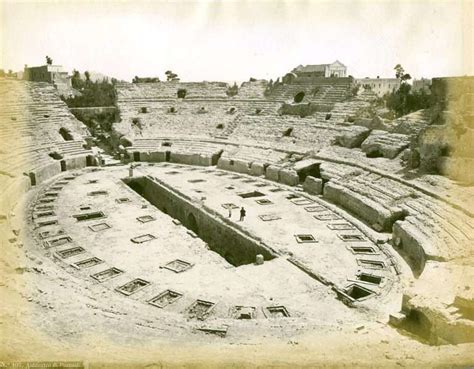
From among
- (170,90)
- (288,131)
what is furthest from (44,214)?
(170,90)

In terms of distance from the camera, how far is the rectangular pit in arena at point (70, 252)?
15.2 meters

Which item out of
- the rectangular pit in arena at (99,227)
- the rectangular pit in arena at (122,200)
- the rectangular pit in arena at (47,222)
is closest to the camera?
the rectangular pit in arena at (99,227)

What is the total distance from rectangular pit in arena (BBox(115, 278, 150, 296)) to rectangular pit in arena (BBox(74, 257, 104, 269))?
80.6 inches

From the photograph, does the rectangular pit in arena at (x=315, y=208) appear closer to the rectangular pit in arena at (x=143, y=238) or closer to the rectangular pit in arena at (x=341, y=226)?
the rectangular pit in arena at (x=341, y=226)

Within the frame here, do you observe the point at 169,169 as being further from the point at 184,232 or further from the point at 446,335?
the point at 446,335

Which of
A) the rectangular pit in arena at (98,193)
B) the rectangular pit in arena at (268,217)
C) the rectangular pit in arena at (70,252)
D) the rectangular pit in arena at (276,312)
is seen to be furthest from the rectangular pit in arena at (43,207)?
the rectangular pit in arena at (276,312)

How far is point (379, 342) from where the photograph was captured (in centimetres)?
894

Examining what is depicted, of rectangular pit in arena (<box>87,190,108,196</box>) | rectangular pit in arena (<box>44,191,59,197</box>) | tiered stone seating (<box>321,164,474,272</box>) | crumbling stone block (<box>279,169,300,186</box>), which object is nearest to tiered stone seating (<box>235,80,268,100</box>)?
crumbling stone block (<box>279,169,300,186</box>)

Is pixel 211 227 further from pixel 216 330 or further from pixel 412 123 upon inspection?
pixel 412 123

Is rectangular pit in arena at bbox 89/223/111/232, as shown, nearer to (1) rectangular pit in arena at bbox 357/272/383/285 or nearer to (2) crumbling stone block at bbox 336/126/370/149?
(1) rectangular pit in arena at bbox 357/272/383/285

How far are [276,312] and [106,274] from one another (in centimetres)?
626

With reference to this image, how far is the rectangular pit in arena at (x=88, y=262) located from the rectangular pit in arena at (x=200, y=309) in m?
4.67

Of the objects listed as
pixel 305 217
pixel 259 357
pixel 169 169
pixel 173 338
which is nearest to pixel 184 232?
pixel 305 217

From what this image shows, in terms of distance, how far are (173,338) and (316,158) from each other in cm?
2004
